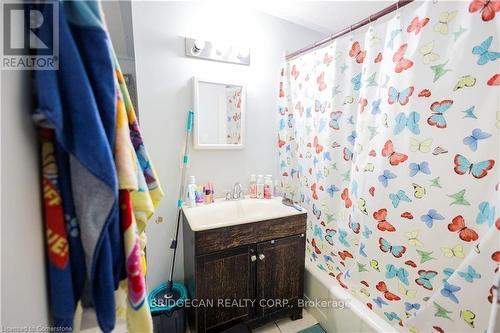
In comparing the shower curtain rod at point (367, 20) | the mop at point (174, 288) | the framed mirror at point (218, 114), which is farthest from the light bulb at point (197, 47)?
the shower curtain rod at point (367, 20)

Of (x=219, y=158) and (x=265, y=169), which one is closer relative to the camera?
(x=219, y=158)

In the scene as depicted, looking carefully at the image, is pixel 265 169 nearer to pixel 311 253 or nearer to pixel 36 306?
pixel 311 253

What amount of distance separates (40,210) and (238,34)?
65.0 inches

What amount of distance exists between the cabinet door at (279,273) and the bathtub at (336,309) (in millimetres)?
120

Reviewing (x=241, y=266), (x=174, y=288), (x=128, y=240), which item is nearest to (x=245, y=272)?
(x=241, y=266)

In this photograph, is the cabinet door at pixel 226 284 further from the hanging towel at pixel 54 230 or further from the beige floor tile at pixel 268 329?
the hanging towel at pixel 54 230

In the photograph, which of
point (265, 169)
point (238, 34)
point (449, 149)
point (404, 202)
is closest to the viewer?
point (449, 149)

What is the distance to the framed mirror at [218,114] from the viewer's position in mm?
1589

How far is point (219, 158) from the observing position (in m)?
1.72

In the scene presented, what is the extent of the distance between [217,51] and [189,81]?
29 centimetres

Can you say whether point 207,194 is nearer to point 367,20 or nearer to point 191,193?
point 191,193

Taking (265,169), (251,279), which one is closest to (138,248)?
(251,279)

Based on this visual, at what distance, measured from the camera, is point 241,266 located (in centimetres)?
137

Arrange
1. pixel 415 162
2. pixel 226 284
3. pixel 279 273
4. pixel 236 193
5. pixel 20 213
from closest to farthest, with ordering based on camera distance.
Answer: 1. pixel 20 213
2. pixel 415 162
3. pixel 226 284
4. pixel 279 273
5. pixel 236 193
